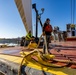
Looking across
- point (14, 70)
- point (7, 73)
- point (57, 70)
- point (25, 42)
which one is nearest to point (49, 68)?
point (57, 70)

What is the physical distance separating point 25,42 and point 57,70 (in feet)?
19.9

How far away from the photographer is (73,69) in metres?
2.50

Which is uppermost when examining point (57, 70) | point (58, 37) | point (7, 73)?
point (58, 37)

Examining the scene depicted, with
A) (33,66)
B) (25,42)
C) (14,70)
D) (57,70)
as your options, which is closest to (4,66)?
(14,70)

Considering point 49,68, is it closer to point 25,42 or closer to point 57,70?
point 57,70

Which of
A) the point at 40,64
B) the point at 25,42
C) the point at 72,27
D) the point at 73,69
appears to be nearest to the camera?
the point at 73,69

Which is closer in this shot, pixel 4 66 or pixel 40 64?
pixel 40 64

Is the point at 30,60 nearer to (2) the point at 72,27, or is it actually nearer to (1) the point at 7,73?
(1) the point at 7,73

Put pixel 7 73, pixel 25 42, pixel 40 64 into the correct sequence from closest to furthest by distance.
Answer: pixel 40 64 < pixel 7 73 < pixel 25 42

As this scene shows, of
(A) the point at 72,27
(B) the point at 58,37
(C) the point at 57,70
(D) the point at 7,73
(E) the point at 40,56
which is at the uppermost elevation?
Answer: (A) the point at 72,27

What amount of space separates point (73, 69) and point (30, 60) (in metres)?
1.13

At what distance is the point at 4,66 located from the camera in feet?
12.1

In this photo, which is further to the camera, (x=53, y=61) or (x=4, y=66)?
(x=4, y=66)

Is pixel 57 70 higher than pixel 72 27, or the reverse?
pixel 72 27
